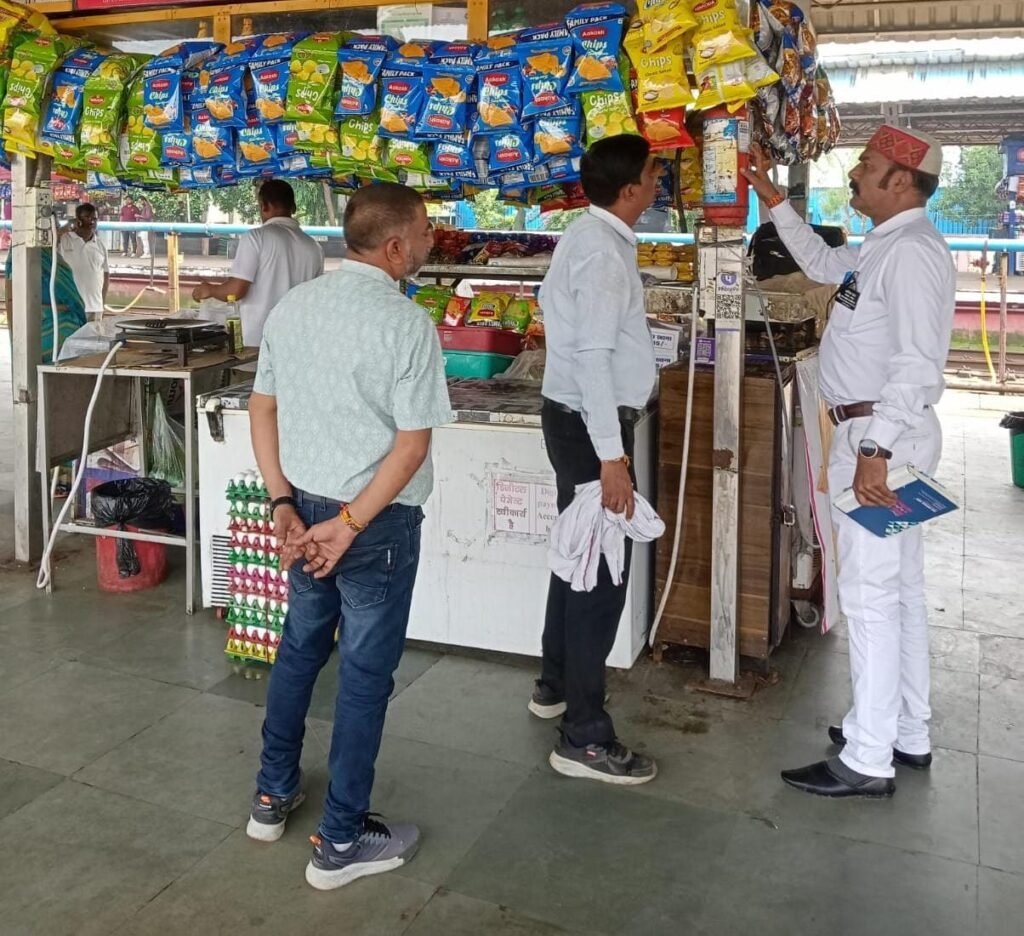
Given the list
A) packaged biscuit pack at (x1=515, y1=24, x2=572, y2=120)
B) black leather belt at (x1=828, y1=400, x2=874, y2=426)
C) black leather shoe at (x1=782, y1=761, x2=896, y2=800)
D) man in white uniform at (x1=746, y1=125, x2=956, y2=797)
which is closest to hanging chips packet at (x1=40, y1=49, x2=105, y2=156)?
packaged biscuit pack at (x1=515, y1=24, x2=572, y2=120)

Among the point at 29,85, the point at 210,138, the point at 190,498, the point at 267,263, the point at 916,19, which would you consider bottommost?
the point at 190,498

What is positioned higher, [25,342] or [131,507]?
[25,342]

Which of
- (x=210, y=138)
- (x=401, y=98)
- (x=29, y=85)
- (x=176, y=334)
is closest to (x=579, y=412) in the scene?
(x=401, y=98)

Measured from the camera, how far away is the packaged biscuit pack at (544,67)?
3.48 m

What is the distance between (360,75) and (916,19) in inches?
170

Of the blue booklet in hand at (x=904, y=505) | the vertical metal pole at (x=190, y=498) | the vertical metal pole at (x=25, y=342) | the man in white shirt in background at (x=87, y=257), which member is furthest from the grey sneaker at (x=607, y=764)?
the man in white shirt in background at (x=87, y=257)

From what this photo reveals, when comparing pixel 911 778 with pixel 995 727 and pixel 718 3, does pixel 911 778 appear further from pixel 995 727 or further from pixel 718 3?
pixel 718 3

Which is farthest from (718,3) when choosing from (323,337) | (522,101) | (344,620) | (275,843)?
(275,843)

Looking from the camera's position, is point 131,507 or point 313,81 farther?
point 131,507

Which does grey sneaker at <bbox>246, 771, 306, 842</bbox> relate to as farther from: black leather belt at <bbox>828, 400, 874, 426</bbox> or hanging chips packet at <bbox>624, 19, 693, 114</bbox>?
hanging chips packet at <bbox>624, 19, 693, 114</bbox>

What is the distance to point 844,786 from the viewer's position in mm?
2879

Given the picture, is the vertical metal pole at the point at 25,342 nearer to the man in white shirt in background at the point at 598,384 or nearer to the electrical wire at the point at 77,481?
the electrical wire at the point at 77,481

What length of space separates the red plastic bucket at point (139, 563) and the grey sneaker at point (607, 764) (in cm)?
235

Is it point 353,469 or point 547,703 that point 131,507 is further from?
point 353,469
